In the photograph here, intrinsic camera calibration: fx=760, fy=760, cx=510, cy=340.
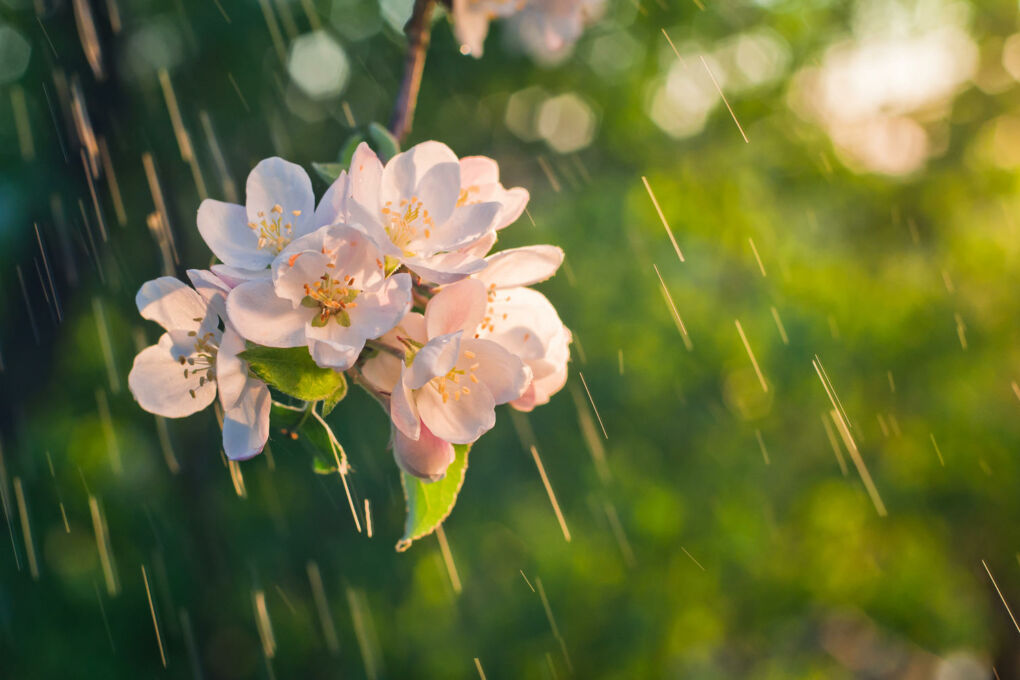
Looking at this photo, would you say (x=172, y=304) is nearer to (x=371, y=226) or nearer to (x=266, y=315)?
(x=266, y=315)

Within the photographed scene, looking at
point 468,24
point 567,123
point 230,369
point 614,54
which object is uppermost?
point 614,54

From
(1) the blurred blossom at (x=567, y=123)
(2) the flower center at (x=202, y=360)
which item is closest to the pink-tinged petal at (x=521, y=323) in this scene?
(2) the flower center at (x=202, y=360)

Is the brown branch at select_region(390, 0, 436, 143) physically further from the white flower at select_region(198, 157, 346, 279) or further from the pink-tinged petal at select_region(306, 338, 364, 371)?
the pink-tinged petal at select_region(306, 338, 364, 371)

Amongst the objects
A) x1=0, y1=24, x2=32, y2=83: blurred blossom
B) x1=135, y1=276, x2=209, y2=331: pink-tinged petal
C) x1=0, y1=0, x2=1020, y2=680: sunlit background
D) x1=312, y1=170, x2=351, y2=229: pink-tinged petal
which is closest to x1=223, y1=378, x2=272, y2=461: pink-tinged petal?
x1=135, y1=276, x2=209, y2=331: pink-tinged petal

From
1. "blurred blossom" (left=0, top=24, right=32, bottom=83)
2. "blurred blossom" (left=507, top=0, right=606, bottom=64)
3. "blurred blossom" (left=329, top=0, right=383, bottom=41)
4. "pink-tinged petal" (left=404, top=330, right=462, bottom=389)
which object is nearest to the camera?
"pink-tinged petal" (left=404, top=330, right=462, bottom=389)

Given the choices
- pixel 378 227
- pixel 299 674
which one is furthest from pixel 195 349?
pixel 299 674

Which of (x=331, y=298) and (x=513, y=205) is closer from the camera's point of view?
(x=331, y=298)

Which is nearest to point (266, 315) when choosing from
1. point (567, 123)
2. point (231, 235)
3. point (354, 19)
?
point (231, 235)

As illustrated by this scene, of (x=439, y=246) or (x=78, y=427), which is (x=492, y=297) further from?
(x=78, y=427)
